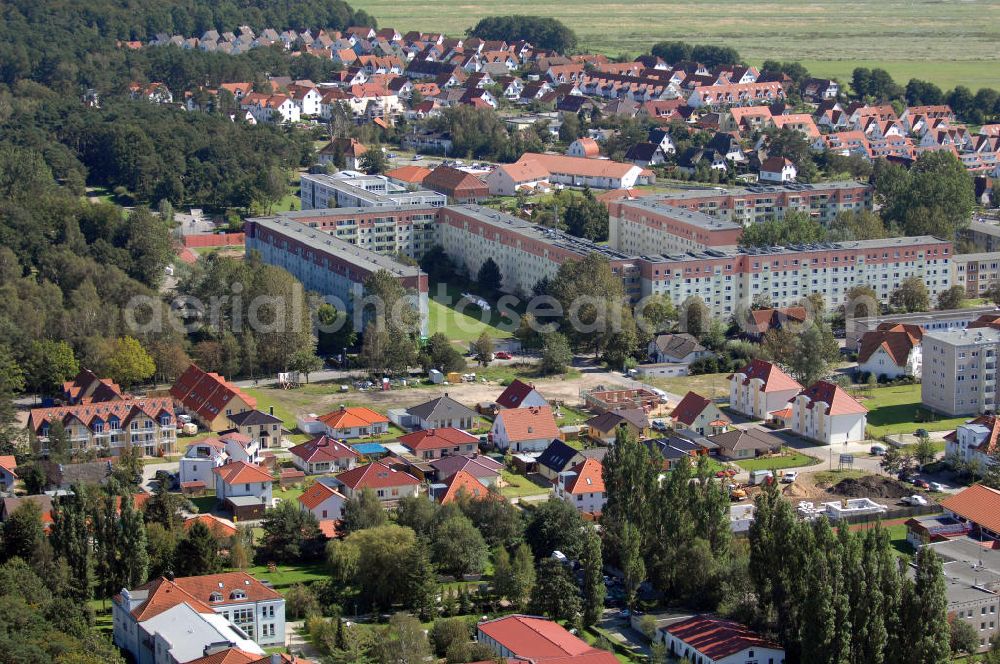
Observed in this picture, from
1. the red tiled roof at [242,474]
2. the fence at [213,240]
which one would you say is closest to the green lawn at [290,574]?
the red tiled roof at [242,474]

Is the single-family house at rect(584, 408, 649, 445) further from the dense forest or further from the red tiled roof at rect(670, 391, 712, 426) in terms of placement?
the dense forest

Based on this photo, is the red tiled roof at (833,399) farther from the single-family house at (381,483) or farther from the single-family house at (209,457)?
the single-family house at (209,457)

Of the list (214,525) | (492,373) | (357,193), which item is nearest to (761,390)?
(492,373)

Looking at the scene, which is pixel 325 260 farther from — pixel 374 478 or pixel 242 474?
pixel 374 478

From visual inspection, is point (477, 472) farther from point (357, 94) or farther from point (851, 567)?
point (357, 94)

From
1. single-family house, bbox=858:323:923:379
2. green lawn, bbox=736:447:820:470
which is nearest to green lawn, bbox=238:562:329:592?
green lawn, bbox=736:447:820:470

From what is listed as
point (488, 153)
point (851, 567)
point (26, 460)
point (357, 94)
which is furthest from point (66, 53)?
point (851, 567)
